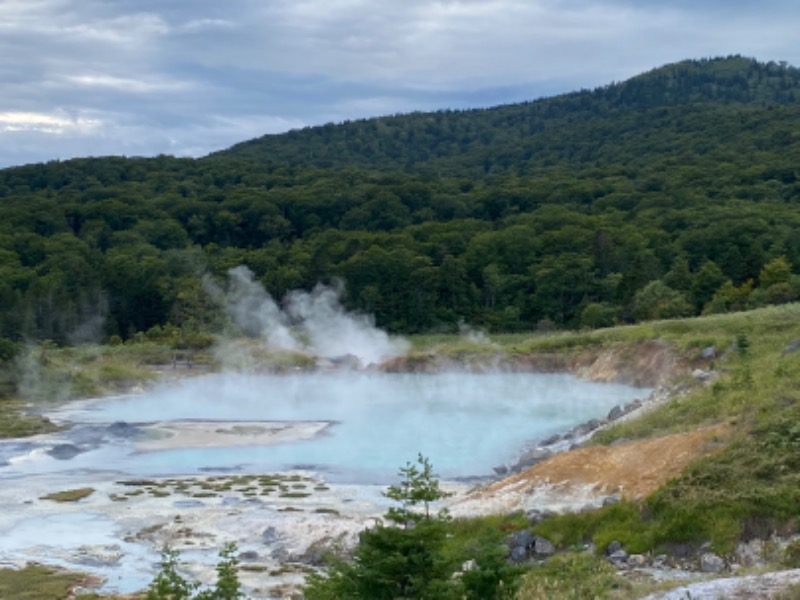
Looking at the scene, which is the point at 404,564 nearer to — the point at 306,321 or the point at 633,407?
the point at 633,407

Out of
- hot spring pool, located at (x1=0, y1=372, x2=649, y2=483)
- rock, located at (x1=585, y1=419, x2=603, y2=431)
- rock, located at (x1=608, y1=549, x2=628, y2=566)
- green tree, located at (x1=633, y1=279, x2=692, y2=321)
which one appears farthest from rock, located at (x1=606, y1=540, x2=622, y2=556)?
green tree, located at (x1=633, y1=279, x2=692, y2=321)

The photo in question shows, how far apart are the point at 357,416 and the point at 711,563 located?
2411 cm

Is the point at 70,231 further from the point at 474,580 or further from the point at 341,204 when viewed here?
the point at 474,580

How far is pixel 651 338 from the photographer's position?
46.7 m

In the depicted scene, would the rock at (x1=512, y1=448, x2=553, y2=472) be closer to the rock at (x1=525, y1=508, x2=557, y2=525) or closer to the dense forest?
the rock at (x1=525, y1=508, x2=557, y2=525)

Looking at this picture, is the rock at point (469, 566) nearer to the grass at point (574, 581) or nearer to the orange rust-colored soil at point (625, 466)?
the grass at point (574, 581)

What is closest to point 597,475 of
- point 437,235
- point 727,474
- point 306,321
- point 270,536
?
point 727,474

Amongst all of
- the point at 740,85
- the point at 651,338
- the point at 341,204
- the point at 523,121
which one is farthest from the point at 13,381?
the point at 740,85

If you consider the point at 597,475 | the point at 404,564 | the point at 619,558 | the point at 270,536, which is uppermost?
the point at 404,564

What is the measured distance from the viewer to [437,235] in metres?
84.1

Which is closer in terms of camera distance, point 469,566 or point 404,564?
point 404,564

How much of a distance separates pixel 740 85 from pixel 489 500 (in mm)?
187009

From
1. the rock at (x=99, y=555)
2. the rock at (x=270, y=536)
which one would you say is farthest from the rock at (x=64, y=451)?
the rock at (x=270, y=536)

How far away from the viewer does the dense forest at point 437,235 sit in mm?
68125
